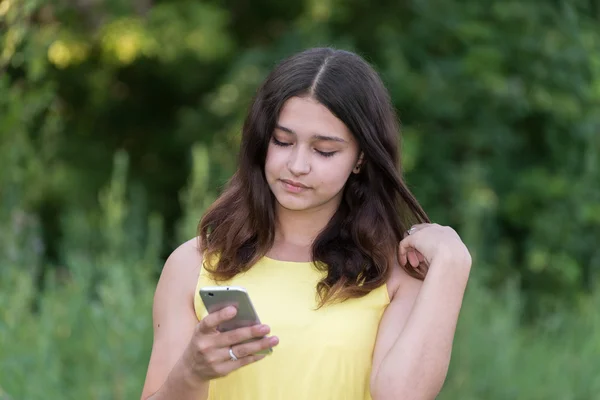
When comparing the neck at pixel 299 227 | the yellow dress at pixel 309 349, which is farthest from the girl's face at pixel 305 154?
the yellow dress at pixel 309 349

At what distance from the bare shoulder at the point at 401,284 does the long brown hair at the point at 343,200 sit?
0.06ft

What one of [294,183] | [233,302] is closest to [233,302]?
[233,302]

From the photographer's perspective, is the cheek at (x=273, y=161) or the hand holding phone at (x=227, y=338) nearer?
the hand holding phone at (x=227, y=338)

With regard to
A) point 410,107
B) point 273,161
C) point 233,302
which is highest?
point 273,161

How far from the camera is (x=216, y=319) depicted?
230cm

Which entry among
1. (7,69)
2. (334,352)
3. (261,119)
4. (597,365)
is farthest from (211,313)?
(597,365)

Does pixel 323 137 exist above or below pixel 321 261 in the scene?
above

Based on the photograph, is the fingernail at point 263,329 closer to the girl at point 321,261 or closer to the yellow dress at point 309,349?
the girl at point 321,261

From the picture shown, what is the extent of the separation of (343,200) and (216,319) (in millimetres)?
687

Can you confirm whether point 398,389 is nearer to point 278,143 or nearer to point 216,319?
point 216,319

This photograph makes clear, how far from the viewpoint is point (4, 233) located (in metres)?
4.94

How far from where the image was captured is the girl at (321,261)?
2.56 metres

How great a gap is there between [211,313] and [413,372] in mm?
499

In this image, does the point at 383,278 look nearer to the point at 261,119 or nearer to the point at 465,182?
the point at 261,119
